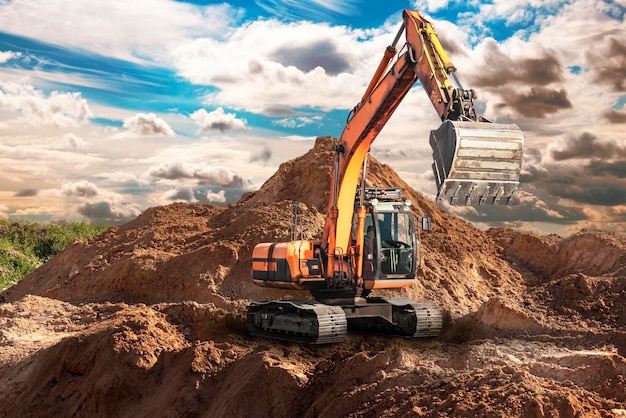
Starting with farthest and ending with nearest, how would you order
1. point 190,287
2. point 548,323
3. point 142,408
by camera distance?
point 190,287 → point 548,323 → point 142,408

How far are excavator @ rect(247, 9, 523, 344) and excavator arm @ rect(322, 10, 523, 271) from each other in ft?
0.06

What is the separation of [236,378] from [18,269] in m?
23.6

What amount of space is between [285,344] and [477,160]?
17.9 feet

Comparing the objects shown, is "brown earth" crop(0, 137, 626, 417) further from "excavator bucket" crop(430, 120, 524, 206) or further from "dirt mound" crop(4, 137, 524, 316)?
"excavator bucket" crop(430, 120, 524, 206)

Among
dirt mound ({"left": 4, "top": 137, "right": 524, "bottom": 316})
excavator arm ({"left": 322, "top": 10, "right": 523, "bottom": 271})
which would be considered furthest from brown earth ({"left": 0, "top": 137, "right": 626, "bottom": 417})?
excavator arm ({"left": 322, "top": 10, "right": 523, "bottom": 271})

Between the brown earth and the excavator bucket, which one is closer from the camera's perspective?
the brown earth

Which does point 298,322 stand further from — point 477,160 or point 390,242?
point 477,160

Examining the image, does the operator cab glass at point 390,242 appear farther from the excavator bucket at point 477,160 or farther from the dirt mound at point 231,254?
the dirt mound at point 231,254

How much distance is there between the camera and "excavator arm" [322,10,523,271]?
9.16 meters

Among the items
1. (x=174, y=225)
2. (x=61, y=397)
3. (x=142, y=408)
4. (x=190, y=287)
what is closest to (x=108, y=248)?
(x=174, y=225)

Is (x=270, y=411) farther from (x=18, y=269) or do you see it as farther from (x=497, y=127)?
(x=18, y=269)

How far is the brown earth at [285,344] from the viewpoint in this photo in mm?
7825

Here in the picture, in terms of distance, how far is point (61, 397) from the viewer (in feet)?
37.3

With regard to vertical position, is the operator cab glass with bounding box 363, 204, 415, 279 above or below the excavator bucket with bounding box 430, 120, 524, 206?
below
